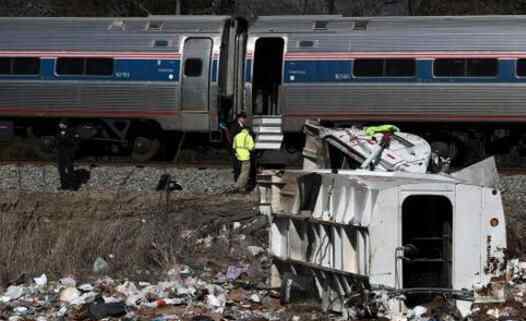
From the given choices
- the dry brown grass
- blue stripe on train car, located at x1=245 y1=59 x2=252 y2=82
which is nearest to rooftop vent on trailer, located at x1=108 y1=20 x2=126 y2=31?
blue stripe on train car, located at x1=245 y1=59 x2=252 y2=82

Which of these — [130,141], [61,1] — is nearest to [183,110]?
[130,141]

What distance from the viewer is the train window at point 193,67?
2220 cm

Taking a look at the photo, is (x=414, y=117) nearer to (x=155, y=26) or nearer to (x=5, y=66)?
(x=155, y=26)

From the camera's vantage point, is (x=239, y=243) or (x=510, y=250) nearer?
(x=510, y=250)

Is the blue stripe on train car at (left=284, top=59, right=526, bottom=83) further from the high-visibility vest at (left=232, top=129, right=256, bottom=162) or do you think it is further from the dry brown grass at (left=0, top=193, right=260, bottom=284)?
the dry brown grass at (left=0, top=193, right=260, bottom=284)

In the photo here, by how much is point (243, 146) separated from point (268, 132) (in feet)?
12.0

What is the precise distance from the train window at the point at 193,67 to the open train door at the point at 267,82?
1.13 meters

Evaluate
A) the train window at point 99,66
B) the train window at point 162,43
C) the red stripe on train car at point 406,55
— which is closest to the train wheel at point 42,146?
the train window at point 99,66

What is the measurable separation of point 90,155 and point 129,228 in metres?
9.14

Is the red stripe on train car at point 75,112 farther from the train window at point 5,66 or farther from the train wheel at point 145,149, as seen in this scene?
the train window at point 5,66

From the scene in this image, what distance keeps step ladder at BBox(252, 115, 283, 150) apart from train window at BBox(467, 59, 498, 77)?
12.7 feet

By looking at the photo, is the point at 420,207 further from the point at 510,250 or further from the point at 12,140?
the point at 12,140

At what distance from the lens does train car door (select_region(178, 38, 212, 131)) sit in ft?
72.6

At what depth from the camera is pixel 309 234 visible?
489 inches
